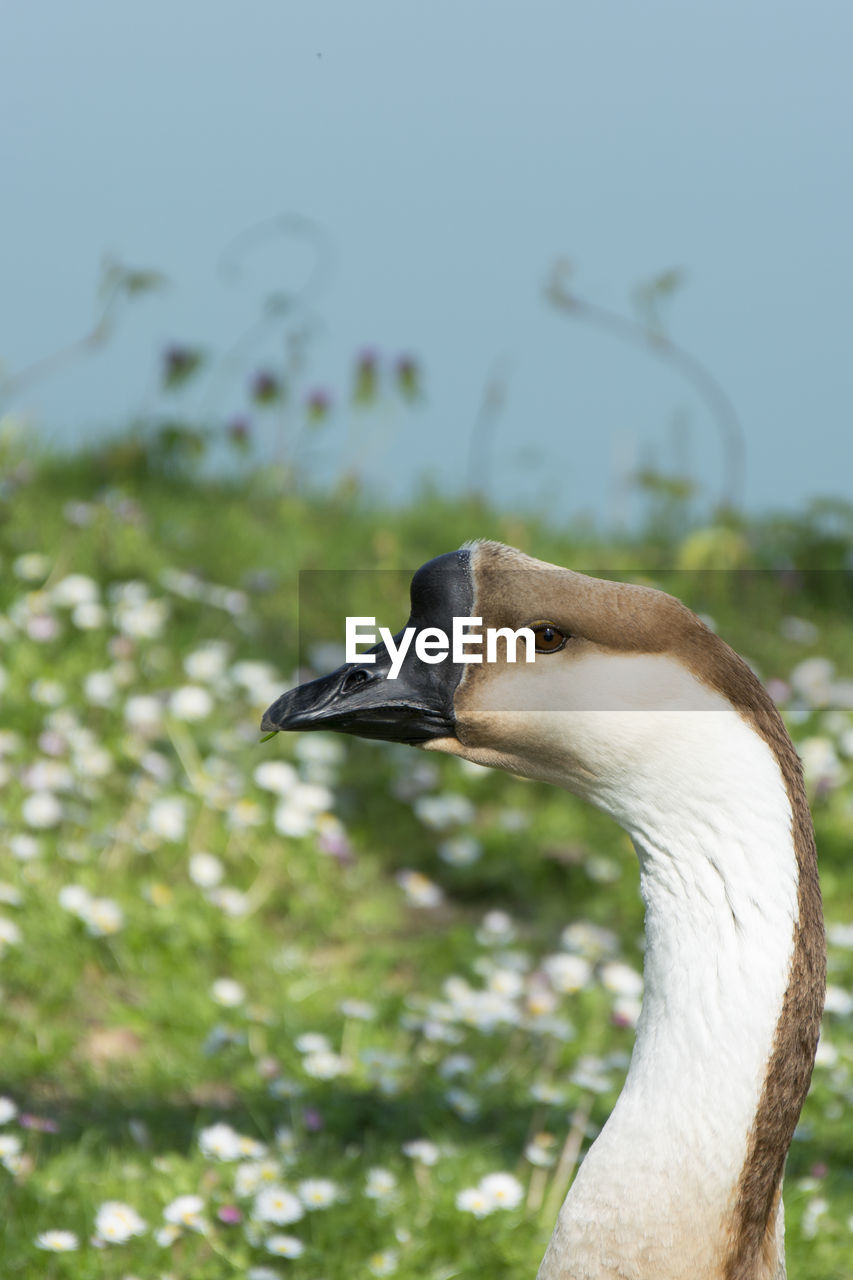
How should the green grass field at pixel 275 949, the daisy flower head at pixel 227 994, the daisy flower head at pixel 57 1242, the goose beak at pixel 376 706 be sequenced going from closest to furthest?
the goose beak at pixel 376 706 < the daisy flower head at pixel 57 1242 < the green grass field at pixel 275 949 < the daisy flower head at pixel 227 994

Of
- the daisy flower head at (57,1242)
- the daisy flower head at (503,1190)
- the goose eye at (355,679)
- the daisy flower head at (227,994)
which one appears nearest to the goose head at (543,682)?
the goose eye at (355,679)

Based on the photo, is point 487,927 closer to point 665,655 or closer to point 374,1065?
point 374,1065

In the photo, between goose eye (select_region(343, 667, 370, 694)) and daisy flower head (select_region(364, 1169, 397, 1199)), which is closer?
goose eye (select_region(343, 667, 370, 694))

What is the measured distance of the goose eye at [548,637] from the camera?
1876 mm

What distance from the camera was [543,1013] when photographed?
366 centimetres

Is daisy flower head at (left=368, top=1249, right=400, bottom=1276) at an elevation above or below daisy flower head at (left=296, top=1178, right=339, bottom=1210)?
below

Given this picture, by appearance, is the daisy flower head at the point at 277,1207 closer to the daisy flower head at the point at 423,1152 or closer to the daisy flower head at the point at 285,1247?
the daisy flower head at the point at 285,1247

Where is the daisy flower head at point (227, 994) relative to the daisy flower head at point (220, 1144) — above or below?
above

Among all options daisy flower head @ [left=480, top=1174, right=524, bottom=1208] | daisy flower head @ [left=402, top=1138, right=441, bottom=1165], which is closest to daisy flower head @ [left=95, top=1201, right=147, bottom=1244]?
daisy flower head @ [left=402, top=1138, right=441, bottom=1165]

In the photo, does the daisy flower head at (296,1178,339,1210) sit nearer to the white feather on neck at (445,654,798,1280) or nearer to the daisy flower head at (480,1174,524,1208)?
the daisy flower head at (480,1174,524,1208)

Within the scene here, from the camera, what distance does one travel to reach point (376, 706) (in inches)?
78.1

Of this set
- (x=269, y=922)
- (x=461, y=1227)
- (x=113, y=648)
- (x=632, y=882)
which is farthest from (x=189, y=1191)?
(x=113, y=648)

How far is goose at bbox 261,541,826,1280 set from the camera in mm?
1771

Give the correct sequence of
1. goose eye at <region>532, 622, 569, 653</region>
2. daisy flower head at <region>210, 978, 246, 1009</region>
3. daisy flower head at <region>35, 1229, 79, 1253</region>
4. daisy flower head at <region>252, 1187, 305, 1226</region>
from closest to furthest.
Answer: goose eye at <region>532, 622, 569, 653</region> < daisy flower head at <region>35, 1229, 79, 1253</region> < daisy flower head at <region>252, 1187, 305, 1226</region> < daisy flower head at <region>210, 978, 246, 1009</region>
